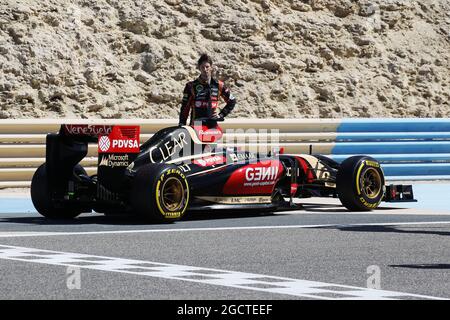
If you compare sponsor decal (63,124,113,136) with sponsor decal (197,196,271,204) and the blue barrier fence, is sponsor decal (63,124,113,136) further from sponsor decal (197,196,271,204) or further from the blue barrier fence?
the blue barrier fence

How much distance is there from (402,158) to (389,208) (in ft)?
14.4

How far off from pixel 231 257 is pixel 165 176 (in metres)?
3.15

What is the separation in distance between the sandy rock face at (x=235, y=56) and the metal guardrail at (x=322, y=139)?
290cm

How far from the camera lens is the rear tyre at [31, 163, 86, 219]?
14.1m

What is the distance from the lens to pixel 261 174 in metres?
14.7

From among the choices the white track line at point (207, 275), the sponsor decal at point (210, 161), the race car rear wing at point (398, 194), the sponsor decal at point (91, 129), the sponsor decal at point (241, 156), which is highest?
the sponsor decal at point (91, 129)

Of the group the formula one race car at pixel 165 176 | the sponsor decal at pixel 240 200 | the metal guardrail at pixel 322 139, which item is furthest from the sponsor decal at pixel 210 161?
the metal guardrail at pixel 322 139

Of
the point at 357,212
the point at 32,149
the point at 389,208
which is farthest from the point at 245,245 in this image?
the point at 32,149

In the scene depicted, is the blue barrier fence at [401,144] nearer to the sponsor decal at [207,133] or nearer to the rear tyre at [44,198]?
the sponsor decal at [207,133]

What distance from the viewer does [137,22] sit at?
77.6ft

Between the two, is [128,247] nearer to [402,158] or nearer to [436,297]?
[436,297]

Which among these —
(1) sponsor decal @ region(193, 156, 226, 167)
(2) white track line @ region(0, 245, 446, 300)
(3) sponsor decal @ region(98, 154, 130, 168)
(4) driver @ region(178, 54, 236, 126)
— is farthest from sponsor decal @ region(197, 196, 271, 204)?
(2) white track line @ region(0, 245, 446, 300)

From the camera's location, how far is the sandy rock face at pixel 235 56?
A: 2195 centimetres

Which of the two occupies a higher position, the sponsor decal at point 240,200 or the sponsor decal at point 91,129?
the sponsor decal at point 91,129
